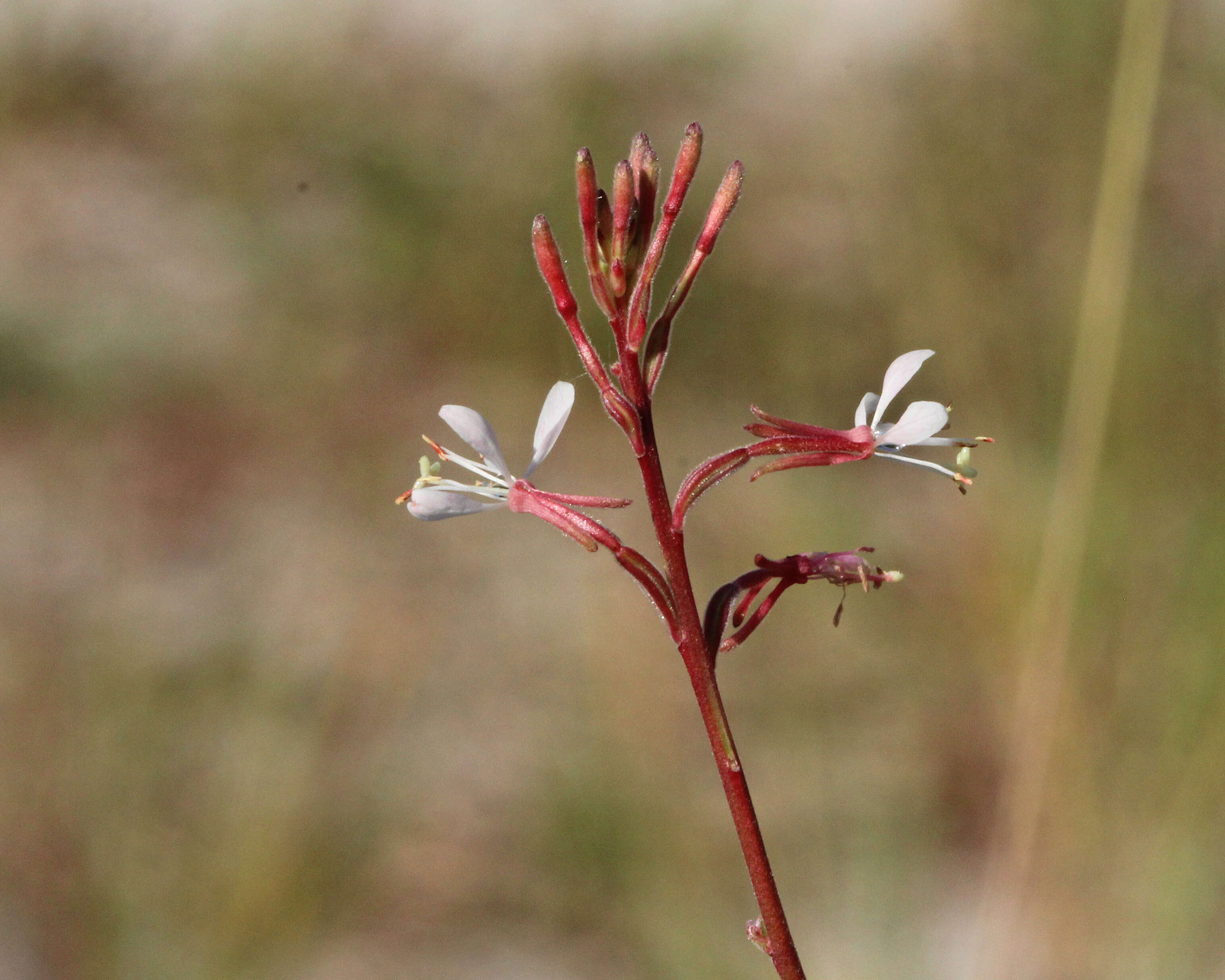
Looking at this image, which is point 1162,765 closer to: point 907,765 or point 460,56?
point 907,765

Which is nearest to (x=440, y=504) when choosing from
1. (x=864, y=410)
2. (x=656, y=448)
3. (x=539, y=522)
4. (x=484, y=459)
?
(x=484, y=459)

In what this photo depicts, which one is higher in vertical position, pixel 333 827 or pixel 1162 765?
pixel 1162 765

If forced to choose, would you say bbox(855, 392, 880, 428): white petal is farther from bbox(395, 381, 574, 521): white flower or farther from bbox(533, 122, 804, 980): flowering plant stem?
bbox(395, 381, 574, 521): white flower

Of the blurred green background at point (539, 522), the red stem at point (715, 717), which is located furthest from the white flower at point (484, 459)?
the blurred green background at point (539, 522)

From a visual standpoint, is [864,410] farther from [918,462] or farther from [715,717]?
[715,717]

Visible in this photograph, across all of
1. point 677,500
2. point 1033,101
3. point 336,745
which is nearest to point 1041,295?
point 1033,101

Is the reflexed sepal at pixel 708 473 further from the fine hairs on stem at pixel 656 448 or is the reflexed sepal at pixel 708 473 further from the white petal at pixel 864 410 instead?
the white petal at pixel 864 410

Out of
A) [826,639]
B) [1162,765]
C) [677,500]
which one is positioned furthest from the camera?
[826,639]

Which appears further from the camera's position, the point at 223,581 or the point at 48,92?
the point at 48,92
